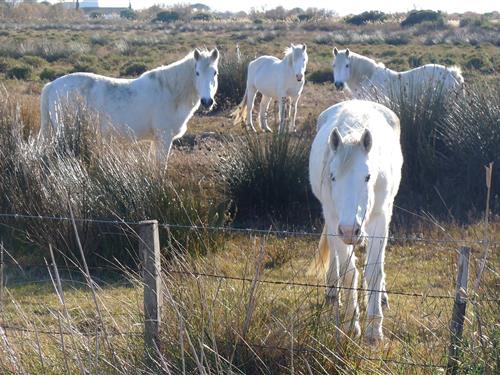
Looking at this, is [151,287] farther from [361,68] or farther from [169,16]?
[169,16]

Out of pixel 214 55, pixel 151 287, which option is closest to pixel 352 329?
pixel 151 287

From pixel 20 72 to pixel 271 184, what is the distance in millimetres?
16988

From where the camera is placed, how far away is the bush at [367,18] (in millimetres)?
60562

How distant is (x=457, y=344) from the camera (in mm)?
3578

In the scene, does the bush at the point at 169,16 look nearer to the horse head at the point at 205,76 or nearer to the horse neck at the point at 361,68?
the horse neck at the point at 361,68

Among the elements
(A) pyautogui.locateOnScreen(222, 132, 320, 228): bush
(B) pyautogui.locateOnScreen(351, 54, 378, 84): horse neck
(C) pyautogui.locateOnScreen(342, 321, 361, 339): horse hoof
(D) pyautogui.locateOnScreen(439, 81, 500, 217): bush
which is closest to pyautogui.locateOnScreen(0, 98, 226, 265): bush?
(A) pyautogui.locateOnScreen(222, 132, 320, 228): bush

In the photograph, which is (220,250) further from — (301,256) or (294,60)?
(294,60)

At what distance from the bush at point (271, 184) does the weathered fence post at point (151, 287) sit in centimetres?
461

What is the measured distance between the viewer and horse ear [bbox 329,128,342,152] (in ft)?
16.0

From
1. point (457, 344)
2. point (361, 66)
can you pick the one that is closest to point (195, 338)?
point (457, 344)

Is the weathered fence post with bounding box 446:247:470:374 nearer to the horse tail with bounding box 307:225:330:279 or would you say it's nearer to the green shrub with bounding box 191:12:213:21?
the horse tail with bounding box 307:225:330:279

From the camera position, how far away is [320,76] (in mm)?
23156

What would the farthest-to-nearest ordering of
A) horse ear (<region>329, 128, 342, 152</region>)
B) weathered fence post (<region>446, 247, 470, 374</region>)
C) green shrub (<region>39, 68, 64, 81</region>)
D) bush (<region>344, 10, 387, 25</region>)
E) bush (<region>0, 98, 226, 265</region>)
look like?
bush (<region>344, 10, 387, 25</region>) < green shrub (<region>39, 68, 64, 81</region>) < bush (<region>0, 98, 226, 265</region>) < horse ear (<region>329, 128, 342, 152</region>) < weathered fence post (<region>446, 247, 470, 374</region>)

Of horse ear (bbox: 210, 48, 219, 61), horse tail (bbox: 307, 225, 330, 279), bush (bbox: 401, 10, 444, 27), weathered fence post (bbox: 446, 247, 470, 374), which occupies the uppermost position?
bush (bbox: 401, 10, 444, 27)
